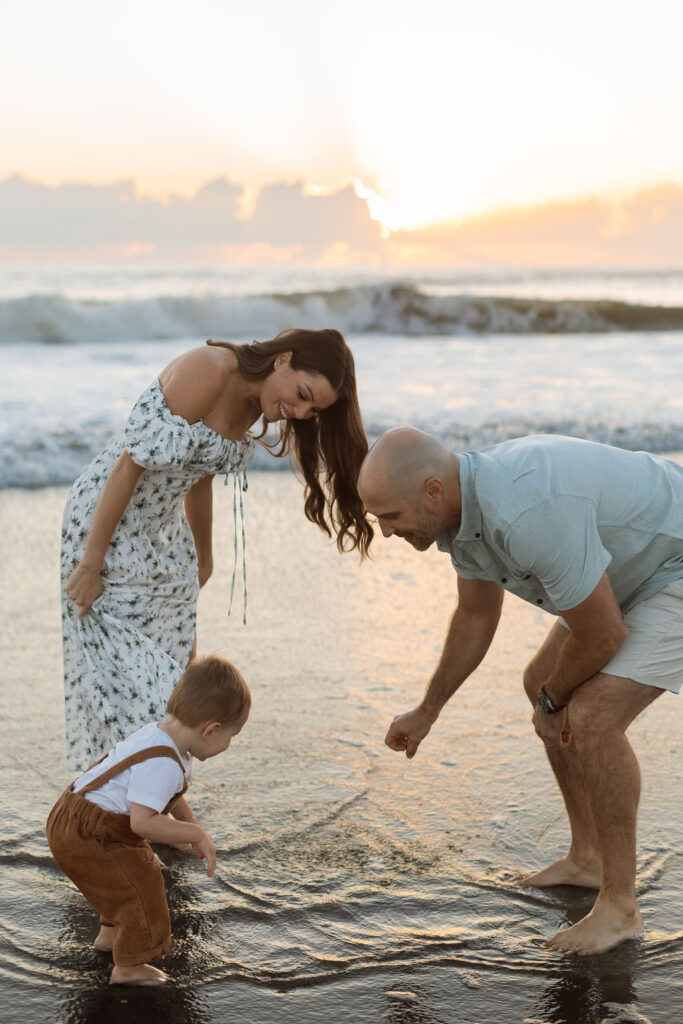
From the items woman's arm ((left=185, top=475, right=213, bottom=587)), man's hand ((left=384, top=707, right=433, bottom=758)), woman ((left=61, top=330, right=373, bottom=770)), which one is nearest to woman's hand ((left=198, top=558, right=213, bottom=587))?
woman's arm ((left=185, top=475, right=213, bottom=587))

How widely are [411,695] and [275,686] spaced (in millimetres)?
569

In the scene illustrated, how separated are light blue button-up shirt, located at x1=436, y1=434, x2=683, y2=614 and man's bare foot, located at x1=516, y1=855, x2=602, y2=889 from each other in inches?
32.3

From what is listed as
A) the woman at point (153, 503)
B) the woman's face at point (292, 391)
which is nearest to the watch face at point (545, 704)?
the woman at point (153, 503)

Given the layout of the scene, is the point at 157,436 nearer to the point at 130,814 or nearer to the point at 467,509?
the point at 467,509

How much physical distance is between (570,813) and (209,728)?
3.98 feet

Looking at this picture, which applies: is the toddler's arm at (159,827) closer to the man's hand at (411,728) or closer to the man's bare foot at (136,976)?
the man's bare foot at (136,976)

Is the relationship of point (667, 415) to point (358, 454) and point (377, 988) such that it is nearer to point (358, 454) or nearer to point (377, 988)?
point (358, 454)

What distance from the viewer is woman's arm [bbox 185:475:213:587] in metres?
3.71

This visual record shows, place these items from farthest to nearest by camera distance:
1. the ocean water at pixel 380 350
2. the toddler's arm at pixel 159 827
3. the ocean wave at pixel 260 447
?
the ocean water at pixel 380 350 < the ocean wave at pixel 260 447 < the toddler's arm at pixel 159 827

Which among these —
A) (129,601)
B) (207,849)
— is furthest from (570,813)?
(129,601)

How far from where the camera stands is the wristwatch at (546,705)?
293 centimetres

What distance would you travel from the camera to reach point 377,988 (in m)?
2.65

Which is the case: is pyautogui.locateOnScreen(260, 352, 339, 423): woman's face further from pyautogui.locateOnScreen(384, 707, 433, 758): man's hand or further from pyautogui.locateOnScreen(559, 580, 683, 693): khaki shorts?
pyautogui.locateOnScreen(559, 580, 683, 693): khaki shorts

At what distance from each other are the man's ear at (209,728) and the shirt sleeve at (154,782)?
10cm
